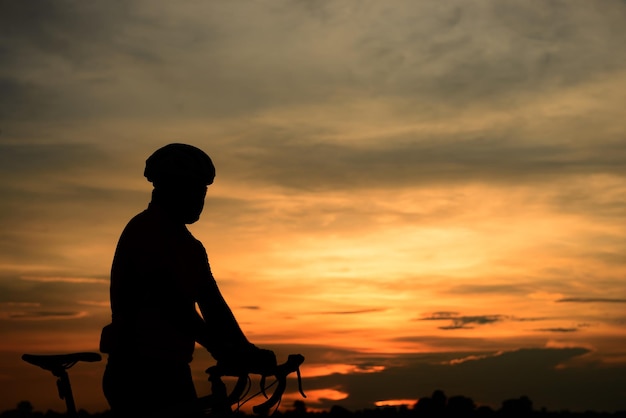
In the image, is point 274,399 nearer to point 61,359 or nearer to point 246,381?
point 246,381

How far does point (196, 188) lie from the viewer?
19.9 ft

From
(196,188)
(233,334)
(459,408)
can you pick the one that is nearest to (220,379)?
(233,334)

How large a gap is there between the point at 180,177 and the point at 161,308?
0.91m

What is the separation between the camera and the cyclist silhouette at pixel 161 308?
5.71 metres

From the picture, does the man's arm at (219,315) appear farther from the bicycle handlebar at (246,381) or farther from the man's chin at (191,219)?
the man's chin at (191,219)

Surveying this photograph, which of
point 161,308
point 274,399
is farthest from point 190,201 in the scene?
point 274,399

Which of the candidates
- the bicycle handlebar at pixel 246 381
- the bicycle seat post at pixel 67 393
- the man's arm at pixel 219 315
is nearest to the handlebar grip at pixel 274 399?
the bicycle handlebar at pixel 246 381

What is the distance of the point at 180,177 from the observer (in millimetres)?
6004

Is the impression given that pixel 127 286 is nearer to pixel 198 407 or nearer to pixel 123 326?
pixel 123 326

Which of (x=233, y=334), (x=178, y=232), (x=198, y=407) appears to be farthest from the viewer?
(x=233, y=334)

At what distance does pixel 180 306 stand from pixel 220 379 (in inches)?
22.3

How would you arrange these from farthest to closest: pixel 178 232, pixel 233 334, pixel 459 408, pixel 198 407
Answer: pixel 459 408, pixel 233 334, pixel 178 232, pixel 198 407

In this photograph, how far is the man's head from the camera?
236 inches

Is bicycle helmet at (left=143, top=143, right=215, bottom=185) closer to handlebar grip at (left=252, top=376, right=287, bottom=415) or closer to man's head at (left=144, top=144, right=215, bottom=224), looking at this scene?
man's head at (left=144, top=144, right=215, bottom=224)
